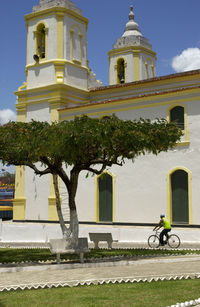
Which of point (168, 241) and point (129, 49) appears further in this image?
point (129, 49)

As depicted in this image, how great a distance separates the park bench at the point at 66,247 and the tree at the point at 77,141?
80 centimetres

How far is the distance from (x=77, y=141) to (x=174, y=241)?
25.4 ft

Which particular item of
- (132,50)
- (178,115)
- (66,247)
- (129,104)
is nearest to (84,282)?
(66,247)

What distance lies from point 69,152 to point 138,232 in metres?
8.74

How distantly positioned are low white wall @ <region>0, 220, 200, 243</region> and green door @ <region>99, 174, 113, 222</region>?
618 millimetres

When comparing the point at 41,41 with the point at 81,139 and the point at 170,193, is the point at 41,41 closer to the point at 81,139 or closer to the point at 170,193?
the point at 170,193

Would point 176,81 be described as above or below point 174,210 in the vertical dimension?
above

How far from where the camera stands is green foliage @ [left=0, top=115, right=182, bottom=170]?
12.2 m

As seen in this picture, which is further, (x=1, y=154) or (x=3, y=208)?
(x=3, y=208)

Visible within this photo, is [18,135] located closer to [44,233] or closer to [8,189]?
[44,233]

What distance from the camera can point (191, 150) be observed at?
19.7 m

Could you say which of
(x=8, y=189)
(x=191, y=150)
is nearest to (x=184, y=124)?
(x=191, y=150)

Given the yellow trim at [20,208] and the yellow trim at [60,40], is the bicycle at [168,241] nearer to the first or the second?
the yellow trim at [20,208]

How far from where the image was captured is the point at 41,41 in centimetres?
2658
